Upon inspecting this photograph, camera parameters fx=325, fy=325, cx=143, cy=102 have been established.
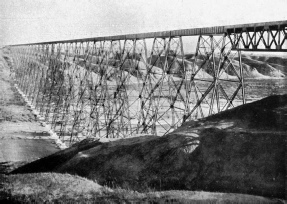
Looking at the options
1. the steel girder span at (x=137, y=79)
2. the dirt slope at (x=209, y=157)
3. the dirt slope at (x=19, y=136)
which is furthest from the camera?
the dirt slope at (x=19, y=136)

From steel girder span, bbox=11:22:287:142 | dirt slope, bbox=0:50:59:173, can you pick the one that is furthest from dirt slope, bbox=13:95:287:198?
dirt slope, bbox=0:50:59:173

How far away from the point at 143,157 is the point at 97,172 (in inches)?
46.1

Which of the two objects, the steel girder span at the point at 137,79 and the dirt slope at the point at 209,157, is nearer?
the dirt slope at the point at 209,157

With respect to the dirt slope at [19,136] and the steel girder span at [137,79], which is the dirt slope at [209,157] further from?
the dirt slope at [19,136]

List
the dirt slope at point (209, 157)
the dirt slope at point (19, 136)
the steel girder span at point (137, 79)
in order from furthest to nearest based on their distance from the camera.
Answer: the dirt slope at point (19, 136) < the steel girder span at point (137, 79) < the dirt slope at point (209, 157)

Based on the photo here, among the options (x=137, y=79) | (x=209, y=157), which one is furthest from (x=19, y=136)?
(x=209, y=157)

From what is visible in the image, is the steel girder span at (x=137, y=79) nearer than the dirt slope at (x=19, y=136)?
Yes

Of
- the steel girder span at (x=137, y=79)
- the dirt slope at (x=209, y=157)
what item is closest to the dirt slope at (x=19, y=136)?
the steel girder span at (x=137, y=79)

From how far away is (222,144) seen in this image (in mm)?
7047

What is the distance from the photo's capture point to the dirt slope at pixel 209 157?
20.7 feet

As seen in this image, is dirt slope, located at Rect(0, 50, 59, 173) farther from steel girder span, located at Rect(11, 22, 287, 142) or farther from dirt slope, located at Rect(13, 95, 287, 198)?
dirt slope, located at Rect(13, 95, 287, 198)

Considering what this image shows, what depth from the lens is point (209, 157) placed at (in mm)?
6883

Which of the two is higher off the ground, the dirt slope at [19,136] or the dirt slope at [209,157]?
the dirt slope at [209,157]

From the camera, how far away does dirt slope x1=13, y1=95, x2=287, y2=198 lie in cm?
632
